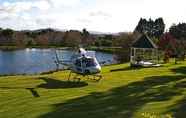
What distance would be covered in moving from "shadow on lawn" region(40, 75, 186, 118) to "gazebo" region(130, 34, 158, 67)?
2081 centimetres

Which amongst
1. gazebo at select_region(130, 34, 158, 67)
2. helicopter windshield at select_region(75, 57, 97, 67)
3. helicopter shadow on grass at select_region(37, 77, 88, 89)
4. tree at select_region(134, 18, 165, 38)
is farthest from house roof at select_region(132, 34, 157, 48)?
tree at select_region(134, 18, 165, 38)

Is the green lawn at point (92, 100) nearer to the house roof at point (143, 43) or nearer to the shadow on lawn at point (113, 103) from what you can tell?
the shadow on lawn at point (113, 103)

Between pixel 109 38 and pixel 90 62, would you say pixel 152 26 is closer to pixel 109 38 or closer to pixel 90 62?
pixel 109 38

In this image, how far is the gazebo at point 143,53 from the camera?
4489cm

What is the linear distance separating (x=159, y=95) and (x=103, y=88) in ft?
18.5

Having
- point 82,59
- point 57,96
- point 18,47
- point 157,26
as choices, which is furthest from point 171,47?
point 157,26

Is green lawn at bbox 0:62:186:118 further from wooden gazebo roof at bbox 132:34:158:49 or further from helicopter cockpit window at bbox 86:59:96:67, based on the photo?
wooden gazebo roof at bbox 132:34:158:49

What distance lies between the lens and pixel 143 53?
50.0 meters

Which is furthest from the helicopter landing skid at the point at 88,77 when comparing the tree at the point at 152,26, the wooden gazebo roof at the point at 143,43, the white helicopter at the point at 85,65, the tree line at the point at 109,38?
the tree at the point at 152,26

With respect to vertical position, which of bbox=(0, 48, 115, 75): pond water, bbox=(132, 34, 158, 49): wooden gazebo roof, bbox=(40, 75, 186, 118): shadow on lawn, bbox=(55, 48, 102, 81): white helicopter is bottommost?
bbox=(0, 48, 115, 75): pond water

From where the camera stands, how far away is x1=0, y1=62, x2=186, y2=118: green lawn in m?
16.1

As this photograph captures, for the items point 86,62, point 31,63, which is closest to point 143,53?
point 86,62

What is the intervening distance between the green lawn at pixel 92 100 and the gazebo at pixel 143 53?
630 inches

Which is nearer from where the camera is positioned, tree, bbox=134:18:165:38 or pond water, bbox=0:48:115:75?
pond water, bbox=0:48:115:75
